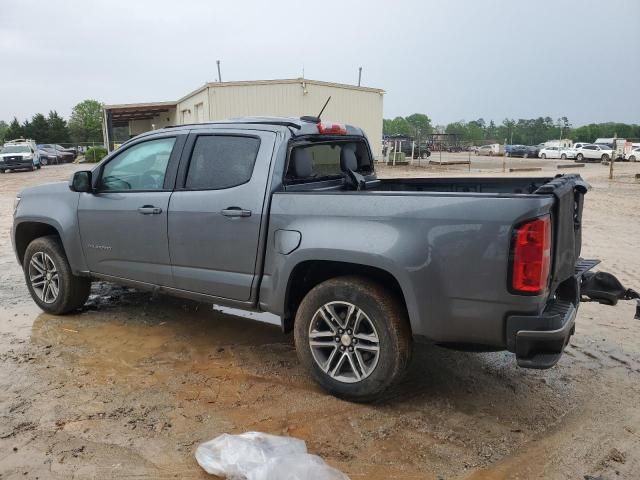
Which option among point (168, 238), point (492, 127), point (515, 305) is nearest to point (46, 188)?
point (168, 238)

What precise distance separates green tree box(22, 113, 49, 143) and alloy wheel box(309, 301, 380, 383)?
76642 mm

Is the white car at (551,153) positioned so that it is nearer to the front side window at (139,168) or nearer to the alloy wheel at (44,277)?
the front side window at (139,168)

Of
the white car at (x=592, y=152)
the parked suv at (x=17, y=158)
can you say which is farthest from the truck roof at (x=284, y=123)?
the white car at (x=592, y=152)

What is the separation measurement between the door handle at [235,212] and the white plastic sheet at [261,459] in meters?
1.49

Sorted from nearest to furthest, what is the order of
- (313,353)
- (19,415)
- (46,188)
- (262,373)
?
1. (19,415)
2. (313,353)
3. (262,373)
4. (46,188)

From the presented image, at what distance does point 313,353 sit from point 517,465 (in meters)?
1.39

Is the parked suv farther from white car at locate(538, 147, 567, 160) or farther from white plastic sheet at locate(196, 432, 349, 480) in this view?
white car at locate(538, 147, 567, 160)

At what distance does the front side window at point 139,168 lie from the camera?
449cm

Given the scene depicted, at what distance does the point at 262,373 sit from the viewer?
13.4 ft

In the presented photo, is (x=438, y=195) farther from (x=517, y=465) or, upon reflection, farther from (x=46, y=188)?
(x=46, y=188)

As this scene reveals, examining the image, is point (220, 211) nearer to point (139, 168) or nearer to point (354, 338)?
point (139, 168)

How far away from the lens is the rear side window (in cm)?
399

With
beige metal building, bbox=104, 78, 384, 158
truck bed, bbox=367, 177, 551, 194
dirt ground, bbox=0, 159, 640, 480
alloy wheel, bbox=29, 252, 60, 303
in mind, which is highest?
beige metal building, bbox=104, 78, 384, 158

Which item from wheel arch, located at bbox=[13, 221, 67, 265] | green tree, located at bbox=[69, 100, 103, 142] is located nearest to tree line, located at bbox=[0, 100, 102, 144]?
green tree, located at bbox=[69, 100, 103, 142]
